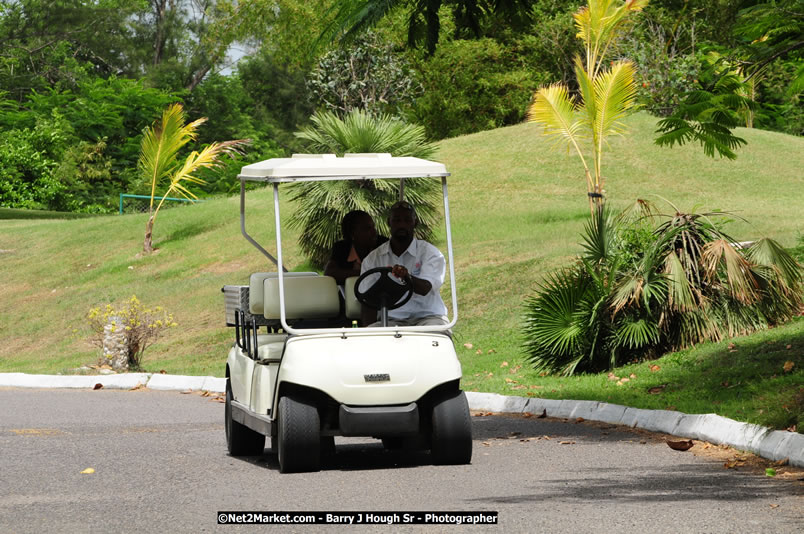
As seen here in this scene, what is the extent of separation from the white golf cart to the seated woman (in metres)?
0.52

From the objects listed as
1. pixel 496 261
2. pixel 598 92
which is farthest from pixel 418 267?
pixel 496 261

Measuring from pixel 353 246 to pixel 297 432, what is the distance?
217cm

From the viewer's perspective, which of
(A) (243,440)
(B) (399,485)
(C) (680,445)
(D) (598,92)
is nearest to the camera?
(B) (399,485)

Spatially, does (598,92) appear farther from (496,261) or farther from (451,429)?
(451,429)

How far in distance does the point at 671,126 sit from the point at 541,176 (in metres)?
25.6

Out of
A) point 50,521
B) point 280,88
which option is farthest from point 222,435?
point 280,88

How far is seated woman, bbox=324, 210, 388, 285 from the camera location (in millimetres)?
9422

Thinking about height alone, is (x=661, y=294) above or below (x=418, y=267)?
below

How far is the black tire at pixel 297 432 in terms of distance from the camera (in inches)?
312

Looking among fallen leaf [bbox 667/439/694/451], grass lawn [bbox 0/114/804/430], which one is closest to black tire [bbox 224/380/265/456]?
fallen leaf [bbox 667/439/694/451]

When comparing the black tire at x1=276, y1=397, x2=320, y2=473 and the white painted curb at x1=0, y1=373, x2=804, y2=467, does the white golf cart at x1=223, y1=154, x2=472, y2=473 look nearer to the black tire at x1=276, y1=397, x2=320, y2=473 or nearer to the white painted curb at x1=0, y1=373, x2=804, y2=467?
the black tire at x1=276, y1=397, x2=320, y2=473

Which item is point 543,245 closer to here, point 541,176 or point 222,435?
point 541,176

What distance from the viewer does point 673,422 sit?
9906 millimetres

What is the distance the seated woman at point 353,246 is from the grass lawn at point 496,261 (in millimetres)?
3360
